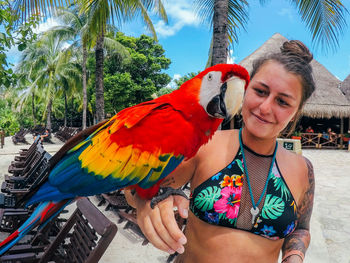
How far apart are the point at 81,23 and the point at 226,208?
1385cm

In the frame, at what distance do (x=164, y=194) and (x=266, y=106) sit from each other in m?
0.41

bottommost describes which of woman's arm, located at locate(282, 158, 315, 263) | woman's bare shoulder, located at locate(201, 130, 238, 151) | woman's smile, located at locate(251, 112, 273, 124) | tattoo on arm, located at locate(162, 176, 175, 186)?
woman's arm, located at locate(282, 158, 315, 263)

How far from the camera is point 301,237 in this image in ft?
3.30

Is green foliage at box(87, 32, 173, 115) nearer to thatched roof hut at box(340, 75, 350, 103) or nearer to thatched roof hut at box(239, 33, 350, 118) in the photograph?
thatched roof hut at box(239, 33, 350, 118)

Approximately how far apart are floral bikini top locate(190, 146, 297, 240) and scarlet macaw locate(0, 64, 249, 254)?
0.15 meters

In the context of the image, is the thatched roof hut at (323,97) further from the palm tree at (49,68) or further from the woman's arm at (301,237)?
the woman's arm at (301,237)

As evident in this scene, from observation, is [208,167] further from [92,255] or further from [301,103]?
[92,255]

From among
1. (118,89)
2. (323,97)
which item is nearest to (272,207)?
(323,97)

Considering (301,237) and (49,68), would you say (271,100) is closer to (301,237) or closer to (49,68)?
(301,237)

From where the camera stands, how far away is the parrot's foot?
2.55ft

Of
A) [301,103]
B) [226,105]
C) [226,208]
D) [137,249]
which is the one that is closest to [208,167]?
[226,208]

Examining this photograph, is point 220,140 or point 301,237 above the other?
point 220,140

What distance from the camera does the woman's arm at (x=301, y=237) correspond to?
3.15ft

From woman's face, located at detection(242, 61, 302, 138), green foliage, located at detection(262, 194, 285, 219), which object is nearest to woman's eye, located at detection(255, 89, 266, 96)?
woman's face, located at detection(242, 61, 302, 138)
